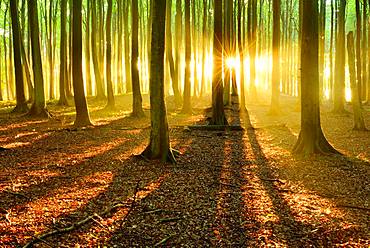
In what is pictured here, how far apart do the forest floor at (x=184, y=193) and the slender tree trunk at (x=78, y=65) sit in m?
2.17

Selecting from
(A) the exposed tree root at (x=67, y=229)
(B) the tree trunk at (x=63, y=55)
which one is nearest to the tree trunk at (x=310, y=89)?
(A) the exposed tree root at (x=67, y=229)

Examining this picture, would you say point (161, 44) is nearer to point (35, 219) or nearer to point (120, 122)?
point (35, 219)

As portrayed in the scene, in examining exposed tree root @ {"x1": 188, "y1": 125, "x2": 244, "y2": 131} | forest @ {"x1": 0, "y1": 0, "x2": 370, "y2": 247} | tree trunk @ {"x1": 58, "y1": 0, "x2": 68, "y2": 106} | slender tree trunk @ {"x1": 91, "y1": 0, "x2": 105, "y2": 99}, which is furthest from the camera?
slender tree trunk @ {"x1": 91, "y1": 0, "x2": 105, "y2": 99}

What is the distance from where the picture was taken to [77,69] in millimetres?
15344

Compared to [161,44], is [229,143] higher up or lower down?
lower down

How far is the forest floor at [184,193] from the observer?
5.09m

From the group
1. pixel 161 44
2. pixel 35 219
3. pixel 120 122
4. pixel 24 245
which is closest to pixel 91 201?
pixel 35 219

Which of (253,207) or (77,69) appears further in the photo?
(77,69)

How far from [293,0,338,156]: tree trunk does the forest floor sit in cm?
46

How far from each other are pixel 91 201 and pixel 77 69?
32.4ft

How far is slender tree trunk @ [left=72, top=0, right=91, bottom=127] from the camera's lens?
15.1 m

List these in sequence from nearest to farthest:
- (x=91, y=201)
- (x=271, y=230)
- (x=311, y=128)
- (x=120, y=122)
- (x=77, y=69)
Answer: (x=271, y=230) < (x=91, y=201) < (x=311, y=128) < (x=77, y=69) < (x=120, y=122)

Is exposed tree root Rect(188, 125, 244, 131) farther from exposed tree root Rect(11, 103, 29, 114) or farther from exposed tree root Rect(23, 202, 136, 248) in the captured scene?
exposed tree root Rect(23, 202, 136, 248)

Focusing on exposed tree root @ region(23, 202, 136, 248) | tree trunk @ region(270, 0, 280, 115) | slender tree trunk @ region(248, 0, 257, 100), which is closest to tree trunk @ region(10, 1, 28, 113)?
tree trunk @ region(270, 0, 280, 115)
